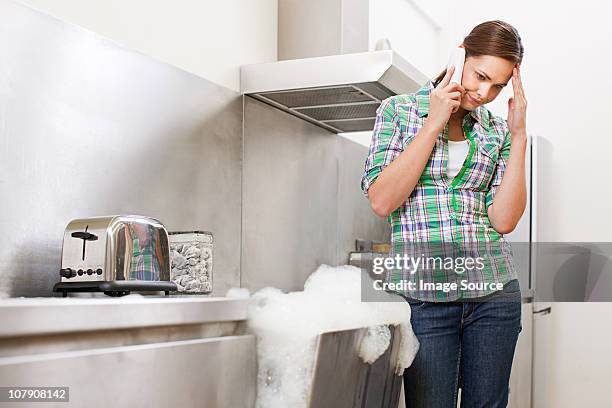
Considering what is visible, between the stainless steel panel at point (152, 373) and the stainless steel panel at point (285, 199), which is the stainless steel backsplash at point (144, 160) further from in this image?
the stainless steel panel at point (152, 373)

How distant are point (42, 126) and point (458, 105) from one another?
847 mm

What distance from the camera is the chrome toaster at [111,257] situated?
4.67 feet

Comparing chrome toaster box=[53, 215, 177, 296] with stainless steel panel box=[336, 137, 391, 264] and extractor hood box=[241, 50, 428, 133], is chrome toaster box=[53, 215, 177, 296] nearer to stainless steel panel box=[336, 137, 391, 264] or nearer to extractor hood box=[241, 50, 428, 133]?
extractor hood box=[241, 50, 428, 133]

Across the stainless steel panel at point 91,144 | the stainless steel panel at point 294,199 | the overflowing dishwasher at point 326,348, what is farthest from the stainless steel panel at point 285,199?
the overflowing dishwasher at point 326,348

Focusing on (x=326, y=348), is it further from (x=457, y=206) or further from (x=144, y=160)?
(x=144, y=160)

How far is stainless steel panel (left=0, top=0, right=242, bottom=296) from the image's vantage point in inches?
59.6

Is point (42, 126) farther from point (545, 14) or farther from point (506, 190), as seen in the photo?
point (545, 14)

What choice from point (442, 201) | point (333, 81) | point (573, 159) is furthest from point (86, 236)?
point (573, 159)

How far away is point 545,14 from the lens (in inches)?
151

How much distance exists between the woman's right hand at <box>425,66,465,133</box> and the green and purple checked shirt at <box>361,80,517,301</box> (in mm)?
48

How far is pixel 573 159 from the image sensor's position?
3.71 meters

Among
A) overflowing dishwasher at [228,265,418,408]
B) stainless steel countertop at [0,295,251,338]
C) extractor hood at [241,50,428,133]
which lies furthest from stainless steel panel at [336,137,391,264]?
stainless steel countertop at [0,295,251,338]

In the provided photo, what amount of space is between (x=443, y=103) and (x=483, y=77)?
0.11 m

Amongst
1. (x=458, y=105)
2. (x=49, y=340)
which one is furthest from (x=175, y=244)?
(x=49, y=340)
